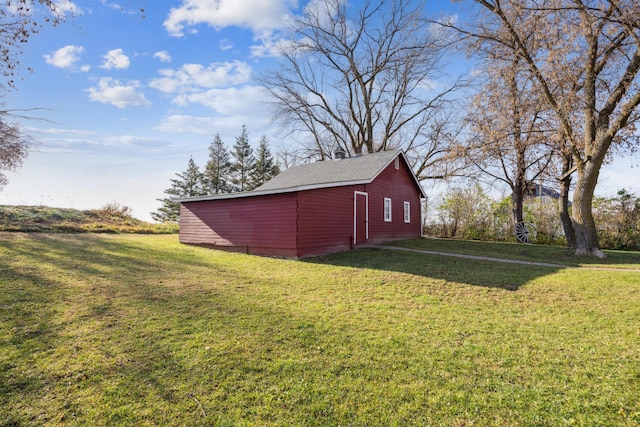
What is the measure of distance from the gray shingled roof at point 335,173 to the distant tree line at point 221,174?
788 inches

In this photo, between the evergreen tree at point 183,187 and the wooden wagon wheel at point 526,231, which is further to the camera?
the evergreen tree at point 183,187

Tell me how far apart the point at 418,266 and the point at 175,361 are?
7.38 meters

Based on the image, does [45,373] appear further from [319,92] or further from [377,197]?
[319,92]

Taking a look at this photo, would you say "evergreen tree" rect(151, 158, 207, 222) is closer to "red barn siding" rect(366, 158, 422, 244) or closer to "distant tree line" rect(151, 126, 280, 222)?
"distant tree line" rect(151, 126, 280, 222)

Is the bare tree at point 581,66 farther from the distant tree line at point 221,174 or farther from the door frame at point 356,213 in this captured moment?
the distant tree line at point 221,174

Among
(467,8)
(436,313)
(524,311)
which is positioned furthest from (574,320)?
(467,8)

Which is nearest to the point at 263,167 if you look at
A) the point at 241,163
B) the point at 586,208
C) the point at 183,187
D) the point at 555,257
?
the point at 241,163

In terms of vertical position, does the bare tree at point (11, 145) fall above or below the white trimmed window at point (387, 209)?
above

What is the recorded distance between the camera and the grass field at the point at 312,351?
2715 millimetres

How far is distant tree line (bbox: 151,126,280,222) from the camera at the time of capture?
3672cm

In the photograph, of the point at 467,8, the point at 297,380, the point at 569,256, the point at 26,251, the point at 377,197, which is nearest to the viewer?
the point at 297,380

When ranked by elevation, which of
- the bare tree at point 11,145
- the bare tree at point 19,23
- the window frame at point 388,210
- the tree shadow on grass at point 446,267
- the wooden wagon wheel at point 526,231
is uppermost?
the bare tree at point 19,23

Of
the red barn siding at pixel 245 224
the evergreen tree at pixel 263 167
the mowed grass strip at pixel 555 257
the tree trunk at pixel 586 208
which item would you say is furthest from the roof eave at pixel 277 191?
the evergreen tree at pixel 263 167

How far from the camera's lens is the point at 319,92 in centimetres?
2612
